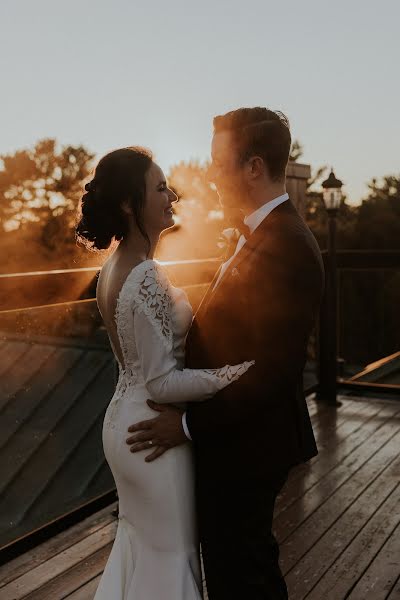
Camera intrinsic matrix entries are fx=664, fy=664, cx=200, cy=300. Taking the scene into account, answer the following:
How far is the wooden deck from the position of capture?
2.92 m

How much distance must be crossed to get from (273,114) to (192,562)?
131cm

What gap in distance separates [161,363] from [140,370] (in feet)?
0.45

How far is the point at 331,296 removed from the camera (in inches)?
237

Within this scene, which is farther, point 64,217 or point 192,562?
point 64,217

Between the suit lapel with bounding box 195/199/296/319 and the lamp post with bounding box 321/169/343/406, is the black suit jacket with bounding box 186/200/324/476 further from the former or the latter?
the lamp post with bounding box 321/169/343/406

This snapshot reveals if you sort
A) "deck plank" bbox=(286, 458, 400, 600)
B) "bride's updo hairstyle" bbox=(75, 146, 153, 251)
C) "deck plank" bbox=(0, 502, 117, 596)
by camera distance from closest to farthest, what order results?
1. "bride's updo hairstyle" bbox=(75, 146, 153, 251)
2. "deck plank" bbox=(286, 458, 400, 600)
3. "deck plank" bbox=(0, 502, 117, 596)

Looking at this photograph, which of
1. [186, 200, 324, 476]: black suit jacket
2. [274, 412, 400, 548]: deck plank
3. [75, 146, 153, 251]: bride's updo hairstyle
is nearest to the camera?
[186, 200, 324, 476]: black suit jacket

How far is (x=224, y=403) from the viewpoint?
69.8 inches

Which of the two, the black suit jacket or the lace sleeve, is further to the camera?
the lace sleeve

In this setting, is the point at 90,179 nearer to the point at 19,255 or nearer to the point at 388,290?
the point at 19,255

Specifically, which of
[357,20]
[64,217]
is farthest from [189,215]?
[357,20]

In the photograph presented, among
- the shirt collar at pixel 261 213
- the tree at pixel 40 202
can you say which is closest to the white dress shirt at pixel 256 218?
the shirt collar at pixel 261 213

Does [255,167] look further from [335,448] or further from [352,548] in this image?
[335,448]

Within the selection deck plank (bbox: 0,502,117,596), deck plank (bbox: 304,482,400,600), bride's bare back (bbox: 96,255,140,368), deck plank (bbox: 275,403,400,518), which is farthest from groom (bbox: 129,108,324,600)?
deck plank (bbox: 275,403,400,518)
